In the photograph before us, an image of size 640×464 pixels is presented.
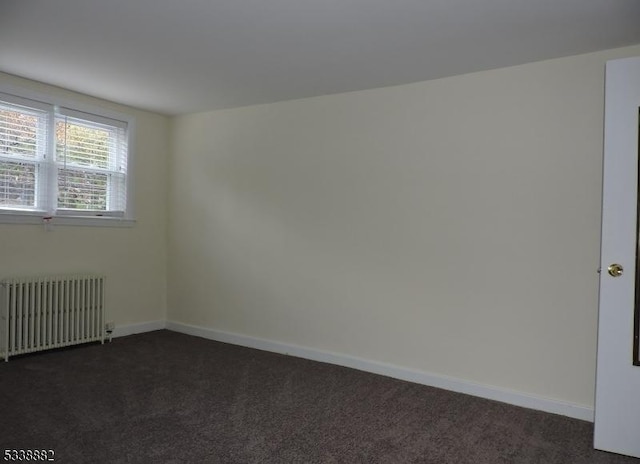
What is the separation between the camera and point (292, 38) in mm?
2871

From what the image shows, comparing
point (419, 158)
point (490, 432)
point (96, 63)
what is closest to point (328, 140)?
point (419, 158)

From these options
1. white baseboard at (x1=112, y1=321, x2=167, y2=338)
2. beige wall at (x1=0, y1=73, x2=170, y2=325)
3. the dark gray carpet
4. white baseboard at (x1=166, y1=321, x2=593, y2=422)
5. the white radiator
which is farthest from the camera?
white baseboard at (x1=112, y1=321, x2=167, y2=338)

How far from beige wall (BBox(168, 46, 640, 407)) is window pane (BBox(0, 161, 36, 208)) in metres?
1.53

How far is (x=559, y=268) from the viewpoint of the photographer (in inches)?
119

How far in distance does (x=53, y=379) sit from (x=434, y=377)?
9.21 ft

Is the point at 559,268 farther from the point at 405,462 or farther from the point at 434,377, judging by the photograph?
the point at 405,462

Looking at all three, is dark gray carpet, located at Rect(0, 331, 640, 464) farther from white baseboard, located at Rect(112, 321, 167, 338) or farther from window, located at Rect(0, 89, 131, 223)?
window, located at Rect(0, 89, 131, 223)

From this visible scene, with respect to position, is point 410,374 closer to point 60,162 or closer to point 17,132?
point 60,162

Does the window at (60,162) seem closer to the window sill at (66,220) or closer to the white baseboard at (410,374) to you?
the window sill at (66,220)

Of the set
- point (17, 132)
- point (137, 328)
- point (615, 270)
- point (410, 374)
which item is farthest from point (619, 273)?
point (17, 132)

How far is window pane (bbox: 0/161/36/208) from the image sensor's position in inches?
151

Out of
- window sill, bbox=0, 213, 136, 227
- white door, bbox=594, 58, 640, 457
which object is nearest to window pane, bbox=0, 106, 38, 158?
window sill, bbox=0, 213, 136, 227

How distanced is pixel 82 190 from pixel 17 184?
58 cm

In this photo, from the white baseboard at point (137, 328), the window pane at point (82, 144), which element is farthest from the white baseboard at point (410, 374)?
the window pane at point (82, 144)
